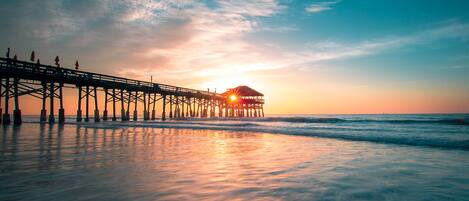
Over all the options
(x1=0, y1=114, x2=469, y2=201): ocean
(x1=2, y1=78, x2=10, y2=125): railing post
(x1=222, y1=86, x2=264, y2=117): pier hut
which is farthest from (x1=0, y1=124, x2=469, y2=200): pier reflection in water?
(x1=222, y1=86, x2=264, y2=117): pier hut

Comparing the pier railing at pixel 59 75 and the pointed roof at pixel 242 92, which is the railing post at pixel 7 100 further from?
the pointed roof at pixel 242 92

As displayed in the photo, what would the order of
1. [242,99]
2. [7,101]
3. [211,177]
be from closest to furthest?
[211,177]
[7,101]
[242,99]

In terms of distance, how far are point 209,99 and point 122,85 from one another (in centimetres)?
2176

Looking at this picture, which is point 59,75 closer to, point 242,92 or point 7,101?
point 7,101

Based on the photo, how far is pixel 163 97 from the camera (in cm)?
3756

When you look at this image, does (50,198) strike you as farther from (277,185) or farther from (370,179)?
(370,179)

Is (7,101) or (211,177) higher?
(7,101)

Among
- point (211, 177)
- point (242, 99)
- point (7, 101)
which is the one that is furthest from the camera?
point (242, 99)

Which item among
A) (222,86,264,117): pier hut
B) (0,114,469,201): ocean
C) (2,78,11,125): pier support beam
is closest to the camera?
(0,114,469,201): ocean

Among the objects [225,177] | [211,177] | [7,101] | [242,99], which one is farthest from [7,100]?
[242,99]

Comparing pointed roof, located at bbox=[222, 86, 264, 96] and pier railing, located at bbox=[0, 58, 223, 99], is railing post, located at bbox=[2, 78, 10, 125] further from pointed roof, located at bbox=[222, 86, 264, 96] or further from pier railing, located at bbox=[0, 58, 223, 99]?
pointed roof, located at bbox=[222, 86, 264, 96]

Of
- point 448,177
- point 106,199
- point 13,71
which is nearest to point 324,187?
point 448,177

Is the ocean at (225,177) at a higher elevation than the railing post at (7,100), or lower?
lower

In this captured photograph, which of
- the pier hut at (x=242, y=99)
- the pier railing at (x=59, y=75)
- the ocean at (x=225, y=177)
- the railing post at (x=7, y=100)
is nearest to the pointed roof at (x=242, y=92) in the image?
the pier hut at (x=242, y=99)
